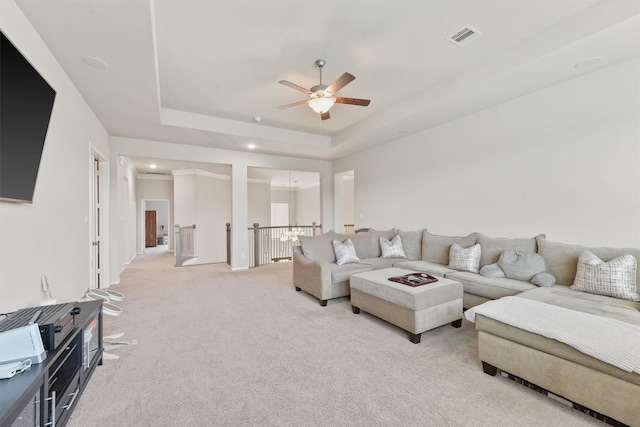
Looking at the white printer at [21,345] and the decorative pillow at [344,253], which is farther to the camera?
the decorative pillow at [344,253]

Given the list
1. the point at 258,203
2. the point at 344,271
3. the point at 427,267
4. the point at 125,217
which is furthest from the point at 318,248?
the point at 258,203

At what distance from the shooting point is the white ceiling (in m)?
2.35

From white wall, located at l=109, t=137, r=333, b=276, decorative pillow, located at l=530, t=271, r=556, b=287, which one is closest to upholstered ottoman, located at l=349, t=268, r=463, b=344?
decorative pillow, located at l=530, t=271, r=556, b=287

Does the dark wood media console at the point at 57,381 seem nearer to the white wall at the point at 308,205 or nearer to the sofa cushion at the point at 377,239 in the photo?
the sofa cushion at the point at 377,239

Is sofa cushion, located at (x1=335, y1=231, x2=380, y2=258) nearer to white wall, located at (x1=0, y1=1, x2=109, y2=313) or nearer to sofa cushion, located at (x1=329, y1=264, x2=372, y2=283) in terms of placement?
sofa cushion, located at (x1=329, y1=264, x2=372, y2=283)

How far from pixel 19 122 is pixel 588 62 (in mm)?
5086

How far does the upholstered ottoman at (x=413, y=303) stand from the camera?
274cm

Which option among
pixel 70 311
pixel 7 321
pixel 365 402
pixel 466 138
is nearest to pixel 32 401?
pixel 7 321

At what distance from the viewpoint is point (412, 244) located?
4.94m

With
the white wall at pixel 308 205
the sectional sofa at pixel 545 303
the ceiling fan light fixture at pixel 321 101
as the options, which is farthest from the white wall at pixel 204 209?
the ceiling fan light fixture at pixel 321 101

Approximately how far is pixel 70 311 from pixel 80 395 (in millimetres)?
609

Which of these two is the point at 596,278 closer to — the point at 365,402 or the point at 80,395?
the point at 365,402

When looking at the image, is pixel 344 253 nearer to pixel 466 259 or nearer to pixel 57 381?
pixel 466 259

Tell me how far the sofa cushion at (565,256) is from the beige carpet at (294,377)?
120cm
